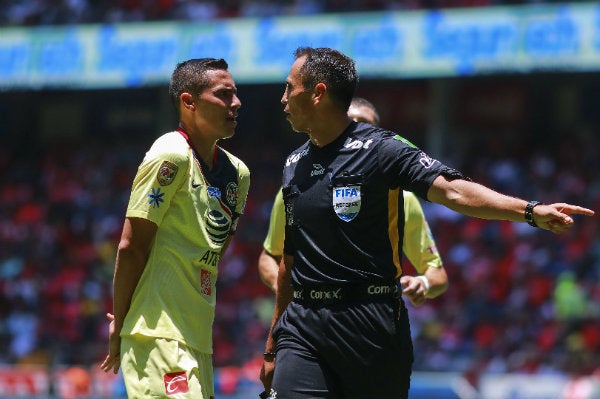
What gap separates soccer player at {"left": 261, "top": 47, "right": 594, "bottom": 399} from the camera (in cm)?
486

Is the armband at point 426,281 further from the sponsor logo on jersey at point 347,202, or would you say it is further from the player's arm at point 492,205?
the player's arm at point 492,205

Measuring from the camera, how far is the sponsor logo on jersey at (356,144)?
4941 mm

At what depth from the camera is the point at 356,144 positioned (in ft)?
16.3

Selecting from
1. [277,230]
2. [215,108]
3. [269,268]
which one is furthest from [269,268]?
[215,108]

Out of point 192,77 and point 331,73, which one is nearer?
point 331,73

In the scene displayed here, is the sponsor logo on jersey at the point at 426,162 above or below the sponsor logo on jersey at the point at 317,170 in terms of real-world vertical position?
above

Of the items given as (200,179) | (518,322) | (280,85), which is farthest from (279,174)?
(200,179)

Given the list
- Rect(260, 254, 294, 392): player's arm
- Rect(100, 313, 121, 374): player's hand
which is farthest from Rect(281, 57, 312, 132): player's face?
Rect(100, 313, 121, 374): player's hand

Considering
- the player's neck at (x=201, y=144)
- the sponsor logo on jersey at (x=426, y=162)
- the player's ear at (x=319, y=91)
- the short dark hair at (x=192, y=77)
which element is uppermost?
the short dark hair at (x=192, y=77)

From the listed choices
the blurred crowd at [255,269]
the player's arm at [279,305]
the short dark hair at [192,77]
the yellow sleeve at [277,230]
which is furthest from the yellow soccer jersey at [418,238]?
the blurred crowd at [255,269]

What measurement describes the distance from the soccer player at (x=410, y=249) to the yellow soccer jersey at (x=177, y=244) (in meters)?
0.98

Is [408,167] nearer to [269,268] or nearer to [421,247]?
[269,268]

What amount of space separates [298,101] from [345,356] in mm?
1171

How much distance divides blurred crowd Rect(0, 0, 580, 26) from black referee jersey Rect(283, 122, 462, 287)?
1482 centimetres
